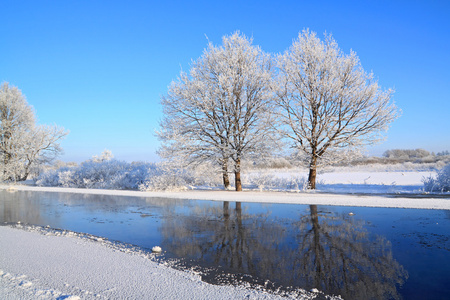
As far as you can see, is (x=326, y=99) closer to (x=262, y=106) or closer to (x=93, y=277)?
(x=262, y=106)

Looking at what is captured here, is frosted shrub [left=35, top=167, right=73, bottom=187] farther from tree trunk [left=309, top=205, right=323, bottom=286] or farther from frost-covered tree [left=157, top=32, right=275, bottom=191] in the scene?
tree trunk [left=309, top=205, right=323, bottom=286]

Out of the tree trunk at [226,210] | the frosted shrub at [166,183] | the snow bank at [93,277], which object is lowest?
the snow bank at [93,277]

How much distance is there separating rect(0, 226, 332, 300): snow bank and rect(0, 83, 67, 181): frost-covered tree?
104 feet

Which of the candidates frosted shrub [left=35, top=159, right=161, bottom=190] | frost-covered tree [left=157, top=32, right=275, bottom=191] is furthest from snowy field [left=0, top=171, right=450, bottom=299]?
frosted shrub [left=35, top=159, right=161, bottom=190]

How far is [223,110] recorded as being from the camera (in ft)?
59.4

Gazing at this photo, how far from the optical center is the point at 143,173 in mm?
24922

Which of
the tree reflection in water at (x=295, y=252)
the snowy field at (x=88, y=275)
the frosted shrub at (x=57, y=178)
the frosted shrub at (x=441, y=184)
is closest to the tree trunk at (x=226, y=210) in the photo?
the tree reflection in water at (x=295, y=252)

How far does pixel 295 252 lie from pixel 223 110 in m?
13.1

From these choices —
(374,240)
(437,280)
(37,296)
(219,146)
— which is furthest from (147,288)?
(219,146)

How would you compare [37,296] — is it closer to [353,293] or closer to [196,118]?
[353,293]

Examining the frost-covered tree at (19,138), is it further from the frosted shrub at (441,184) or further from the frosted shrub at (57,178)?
the frosted shrub at (441,184)

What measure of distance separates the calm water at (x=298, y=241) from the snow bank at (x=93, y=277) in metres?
0.50

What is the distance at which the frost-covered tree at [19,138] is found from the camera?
32.3m

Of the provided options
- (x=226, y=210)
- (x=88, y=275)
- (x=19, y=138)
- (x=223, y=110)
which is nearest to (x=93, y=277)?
(x=88, y=275)
